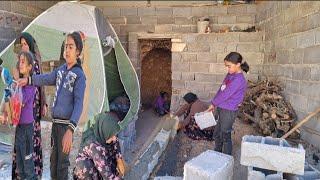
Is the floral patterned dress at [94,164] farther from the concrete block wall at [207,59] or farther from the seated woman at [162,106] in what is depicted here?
the seated woman at [162,106]

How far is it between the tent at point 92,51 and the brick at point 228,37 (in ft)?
5.52

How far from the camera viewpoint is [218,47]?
18.1 feet

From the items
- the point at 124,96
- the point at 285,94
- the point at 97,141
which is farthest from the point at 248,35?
the point at 97,141

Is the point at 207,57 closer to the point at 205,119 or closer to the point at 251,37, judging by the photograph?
the point at 251,37

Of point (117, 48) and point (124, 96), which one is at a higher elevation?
point (117, 48)

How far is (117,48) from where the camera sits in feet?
16.2

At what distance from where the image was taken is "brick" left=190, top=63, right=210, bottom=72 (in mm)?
5617

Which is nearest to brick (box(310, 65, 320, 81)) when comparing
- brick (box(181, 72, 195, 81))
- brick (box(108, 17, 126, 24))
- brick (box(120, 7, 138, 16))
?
brick (box(181, 72, 195, 81))

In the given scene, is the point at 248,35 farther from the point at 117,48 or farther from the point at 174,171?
the point at 174,171

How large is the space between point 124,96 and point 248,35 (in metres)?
2.35

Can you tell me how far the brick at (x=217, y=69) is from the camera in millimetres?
5539

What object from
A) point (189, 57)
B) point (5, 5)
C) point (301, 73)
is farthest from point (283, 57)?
point (5, 5)

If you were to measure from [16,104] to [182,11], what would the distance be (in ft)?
13.3

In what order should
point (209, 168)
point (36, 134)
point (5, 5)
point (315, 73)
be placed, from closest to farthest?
point (209, 168) < point (36, 134) < point (315, 73) < point (5, 5)
